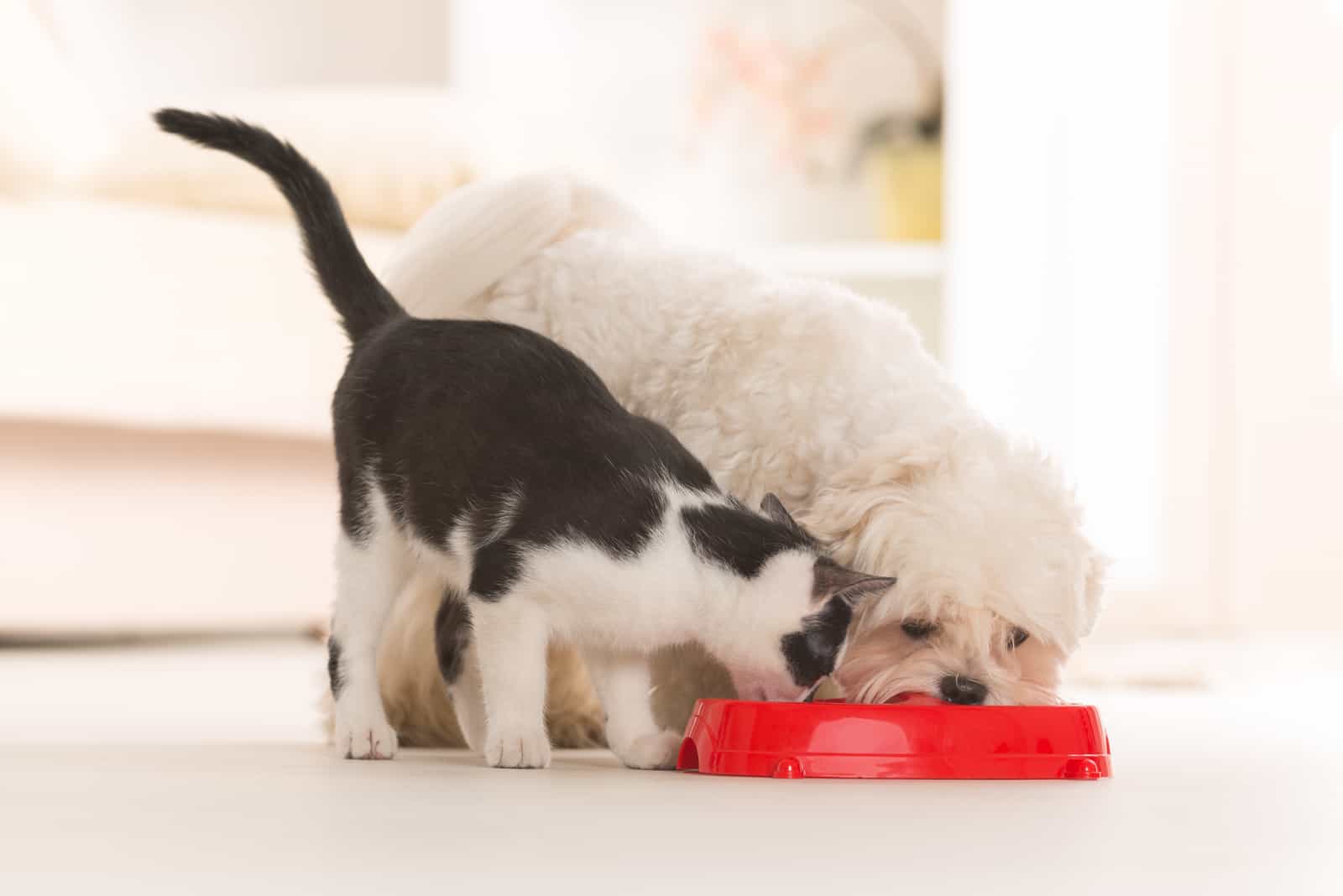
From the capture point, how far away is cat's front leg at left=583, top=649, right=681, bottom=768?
66.9 inches

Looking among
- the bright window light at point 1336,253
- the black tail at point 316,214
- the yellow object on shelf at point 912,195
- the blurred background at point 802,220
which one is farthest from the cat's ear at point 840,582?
the bright window light at point 1336,253

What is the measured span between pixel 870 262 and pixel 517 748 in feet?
12.8

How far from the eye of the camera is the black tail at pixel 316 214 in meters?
1.87

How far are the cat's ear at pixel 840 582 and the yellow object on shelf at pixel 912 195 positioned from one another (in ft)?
13.3

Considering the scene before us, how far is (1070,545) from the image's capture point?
5.57ft

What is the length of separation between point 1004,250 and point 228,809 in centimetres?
439

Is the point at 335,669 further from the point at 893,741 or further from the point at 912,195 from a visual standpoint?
the point at 912,195

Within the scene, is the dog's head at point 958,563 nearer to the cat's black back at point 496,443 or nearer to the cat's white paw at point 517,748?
the cat's black back at point 496,443

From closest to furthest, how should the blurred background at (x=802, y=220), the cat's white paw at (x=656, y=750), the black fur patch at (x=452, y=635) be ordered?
the cat's white paw at (x=656, y=750)
the black fur patch at (x=452, y=635)
the blurred background at (x=802, y=220)

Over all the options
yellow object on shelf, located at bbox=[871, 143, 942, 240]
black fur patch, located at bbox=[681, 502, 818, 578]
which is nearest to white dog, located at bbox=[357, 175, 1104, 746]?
black fur patch, located at bbox=[681, 502, 818, 578]

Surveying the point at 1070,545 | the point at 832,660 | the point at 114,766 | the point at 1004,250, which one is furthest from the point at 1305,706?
the point at 1004,250

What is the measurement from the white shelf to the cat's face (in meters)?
3.75

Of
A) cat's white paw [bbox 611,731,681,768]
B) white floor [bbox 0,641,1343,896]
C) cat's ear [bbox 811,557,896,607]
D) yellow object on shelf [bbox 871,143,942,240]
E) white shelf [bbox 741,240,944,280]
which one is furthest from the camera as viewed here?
yellow object on shelf [bbox 871,143,942,240]

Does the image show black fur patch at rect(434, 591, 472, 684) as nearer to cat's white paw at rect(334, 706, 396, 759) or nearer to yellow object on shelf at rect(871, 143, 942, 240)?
cat's white paw at rect(334, 706, 396, 759)
